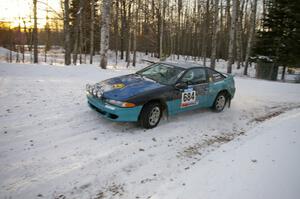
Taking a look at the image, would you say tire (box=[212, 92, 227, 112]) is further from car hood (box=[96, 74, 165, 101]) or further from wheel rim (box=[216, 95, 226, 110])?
car hood (box=[96, 74, 165, 101])

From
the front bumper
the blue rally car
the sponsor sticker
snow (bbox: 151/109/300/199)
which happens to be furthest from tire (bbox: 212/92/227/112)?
the sponsor sticker

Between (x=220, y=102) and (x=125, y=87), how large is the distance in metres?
3.26

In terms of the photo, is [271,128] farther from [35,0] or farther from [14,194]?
[35,0]

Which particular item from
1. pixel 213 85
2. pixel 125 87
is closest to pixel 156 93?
pixel 125 87

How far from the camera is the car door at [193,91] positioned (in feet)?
18.0

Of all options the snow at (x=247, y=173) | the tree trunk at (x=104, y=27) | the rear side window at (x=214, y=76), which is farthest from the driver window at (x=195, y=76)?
the tree trunk at (x=104, y=27)

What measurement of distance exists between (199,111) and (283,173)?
3.56 m

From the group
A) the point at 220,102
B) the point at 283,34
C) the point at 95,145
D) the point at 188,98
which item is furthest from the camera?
the point at 283,34

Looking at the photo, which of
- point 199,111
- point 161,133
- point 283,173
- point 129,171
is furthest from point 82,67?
point 283,173

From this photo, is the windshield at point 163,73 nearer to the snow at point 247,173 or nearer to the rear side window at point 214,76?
the rear side window at point 214,76

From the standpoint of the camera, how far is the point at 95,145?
4164mm

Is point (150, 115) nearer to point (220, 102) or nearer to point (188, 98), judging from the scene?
point (188, 98)

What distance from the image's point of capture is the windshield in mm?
5516

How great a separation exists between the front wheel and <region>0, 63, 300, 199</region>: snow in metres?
0.22
